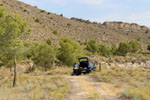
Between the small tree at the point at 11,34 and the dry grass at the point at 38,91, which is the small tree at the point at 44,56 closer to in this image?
the small tree at the point at 11,34

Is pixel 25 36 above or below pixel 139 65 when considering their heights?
above

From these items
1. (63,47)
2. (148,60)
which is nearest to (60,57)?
(63,47)

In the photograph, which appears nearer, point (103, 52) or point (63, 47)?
point (63, 47)

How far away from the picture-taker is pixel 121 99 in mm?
7812

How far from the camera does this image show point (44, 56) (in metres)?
32.4

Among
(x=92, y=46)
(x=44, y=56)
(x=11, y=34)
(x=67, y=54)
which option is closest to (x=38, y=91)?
(x=11, y=34)

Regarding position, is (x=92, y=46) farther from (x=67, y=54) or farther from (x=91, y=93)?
(x=91, y=93)

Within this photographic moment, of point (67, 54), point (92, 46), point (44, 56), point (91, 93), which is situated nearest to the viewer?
point (91, 93)

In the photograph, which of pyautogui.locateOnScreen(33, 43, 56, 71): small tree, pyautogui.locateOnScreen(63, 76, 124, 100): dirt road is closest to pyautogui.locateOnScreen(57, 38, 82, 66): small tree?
pyautogui.locateOnScreen(33, 43, 56, 71): small tree

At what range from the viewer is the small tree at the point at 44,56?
32.3 m

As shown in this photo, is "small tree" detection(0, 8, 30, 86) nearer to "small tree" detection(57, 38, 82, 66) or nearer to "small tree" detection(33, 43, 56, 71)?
"small tree" detection(33, 43, 56, 71)

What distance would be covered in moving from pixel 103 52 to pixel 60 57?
27874 mm

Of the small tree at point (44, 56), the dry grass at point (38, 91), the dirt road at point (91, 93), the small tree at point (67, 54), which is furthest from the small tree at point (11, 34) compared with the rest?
the small tree at point (67, 54)

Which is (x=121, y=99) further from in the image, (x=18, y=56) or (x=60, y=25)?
(x=60, y=25)
